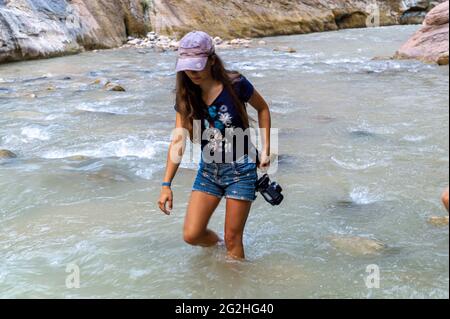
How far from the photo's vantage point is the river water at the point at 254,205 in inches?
152

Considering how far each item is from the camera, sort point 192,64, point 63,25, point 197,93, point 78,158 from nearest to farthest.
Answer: point 192,64, point 197,93, point 78,158, point 63,25

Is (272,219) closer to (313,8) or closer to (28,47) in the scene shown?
(28,47)

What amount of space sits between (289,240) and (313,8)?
2844cm

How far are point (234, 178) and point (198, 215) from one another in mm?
374

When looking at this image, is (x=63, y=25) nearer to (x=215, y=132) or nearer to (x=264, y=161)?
(x=215, y=132)

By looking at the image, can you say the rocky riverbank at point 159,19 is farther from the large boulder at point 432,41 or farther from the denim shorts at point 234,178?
the denim shorts at point 234,178

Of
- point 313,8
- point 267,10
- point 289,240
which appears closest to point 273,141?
point 289,240

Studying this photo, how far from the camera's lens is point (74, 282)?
3912 mm

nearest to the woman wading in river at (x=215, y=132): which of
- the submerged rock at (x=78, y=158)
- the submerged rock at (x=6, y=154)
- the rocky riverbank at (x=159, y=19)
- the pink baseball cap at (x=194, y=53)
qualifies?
the pink baseball cap at (x=194, y=53)

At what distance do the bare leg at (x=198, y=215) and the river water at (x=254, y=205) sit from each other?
0.96 ft

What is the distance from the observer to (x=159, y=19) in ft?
85.8

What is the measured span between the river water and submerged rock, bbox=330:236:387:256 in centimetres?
2

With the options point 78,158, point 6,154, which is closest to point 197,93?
point 78,158

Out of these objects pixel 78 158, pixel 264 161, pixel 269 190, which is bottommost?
pixel 78 158
